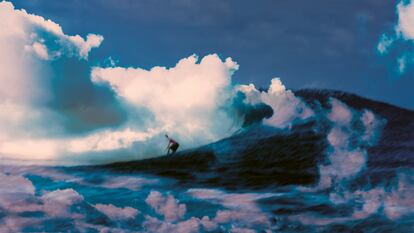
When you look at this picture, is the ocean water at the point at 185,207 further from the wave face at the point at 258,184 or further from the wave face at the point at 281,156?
the wave face at the point at 281,156

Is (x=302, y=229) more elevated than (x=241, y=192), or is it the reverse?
(x=241, y=192)

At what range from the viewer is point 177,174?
32.8 meters

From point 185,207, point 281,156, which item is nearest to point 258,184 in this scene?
point 281,156

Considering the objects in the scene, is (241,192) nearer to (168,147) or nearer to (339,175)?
(339,175)

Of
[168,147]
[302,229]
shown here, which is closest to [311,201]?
[302,229]

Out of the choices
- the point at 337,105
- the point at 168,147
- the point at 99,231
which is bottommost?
the point at 99,231

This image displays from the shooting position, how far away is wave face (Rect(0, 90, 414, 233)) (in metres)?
23.4

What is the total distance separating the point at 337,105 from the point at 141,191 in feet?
53.8

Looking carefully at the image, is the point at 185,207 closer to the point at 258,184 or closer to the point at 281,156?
the point at 258,184

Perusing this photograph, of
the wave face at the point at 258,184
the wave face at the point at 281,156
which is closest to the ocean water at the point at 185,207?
the wave face at the point at 258,184

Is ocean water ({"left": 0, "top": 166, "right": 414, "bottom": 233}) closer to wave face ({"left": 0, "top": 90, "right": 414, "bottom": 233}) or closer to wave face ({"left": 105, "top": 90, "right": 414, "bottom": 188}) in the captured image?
wave face ({"left": 0, "top": 90, "right": 414, "bottom": 233})

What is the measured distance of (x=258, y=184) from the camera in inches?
1206

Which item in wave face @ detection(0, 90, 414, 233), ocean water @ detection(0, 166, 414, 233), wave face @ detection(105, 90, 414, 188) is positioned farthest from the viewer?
wave face @ detection(105, 90, 414, 188)

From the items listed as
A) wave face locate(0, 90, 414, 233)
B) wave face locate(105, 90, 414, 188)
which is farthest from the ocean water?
wave face locate(105, 90, 414, 188)
